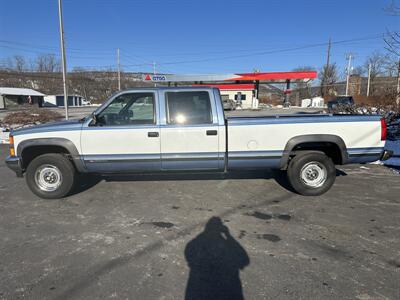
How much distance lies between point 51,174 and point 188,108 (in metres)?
2.72

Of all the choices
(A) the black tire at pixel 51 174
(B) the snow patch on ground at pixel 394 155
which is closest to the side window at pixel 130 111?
(A) the black tire at pixel 51 174

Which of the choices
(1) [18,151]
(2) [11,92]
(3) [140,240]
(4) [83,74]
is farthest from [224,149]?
(4) [83,74]

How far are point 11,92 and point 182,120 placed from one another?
231 ft

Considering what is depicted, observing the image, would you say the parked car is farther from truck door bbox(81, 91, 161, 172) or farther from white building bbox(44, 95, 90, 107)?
white building bbox(44, 95, 90, 107)

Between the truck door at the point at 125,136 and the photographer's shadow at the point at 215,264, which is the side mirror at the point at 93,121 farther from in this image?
the photographer's shadow at the point at 215,264

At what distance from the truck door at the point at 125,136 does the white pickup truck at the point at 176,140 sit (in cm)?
2

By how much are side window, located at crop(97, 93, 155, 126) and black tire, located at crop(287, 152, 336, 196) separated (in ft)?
8.74

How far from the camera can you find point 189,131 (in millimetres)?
4844

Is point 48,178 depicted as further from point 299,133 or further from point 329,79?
point 329,79

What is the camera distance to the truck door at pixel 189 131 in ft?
15.9

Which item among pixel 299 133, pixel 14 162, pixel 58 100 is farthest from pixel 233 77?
pixel 58 100

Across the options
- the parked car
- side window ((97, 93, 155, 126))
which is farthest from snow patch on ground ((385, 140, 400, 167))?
the parked car

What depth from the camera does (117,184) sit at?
5.90 metres

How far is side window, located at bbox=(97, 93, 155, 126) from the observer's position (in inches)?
193
